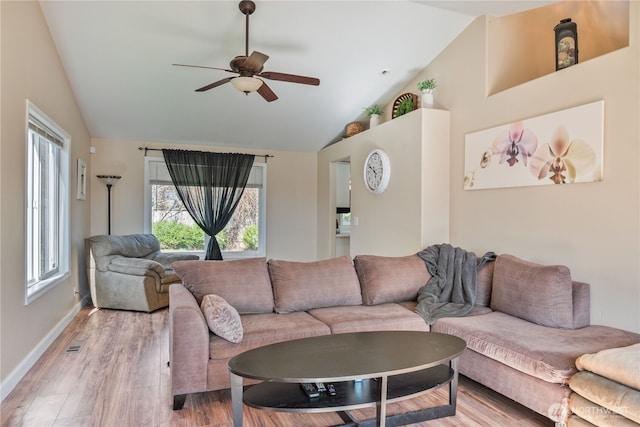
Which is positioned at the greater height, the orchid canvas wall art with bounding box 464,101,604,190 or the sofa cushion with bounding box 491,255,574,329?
the orchid canvas wall art with bounding box 464,101,604,190

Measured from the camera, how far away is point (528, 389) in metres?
2.26

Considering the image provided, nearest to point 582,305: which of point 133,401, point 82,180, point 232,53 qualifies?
point 133,401

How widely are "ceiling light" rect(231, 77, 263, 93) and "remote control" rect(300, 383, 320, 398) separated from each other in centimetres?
228

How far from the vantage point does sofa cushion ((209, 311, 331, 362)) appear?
2.44 meters

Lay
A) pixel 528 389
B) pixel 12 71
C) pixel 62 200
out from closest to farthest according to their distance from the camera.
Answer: pixel 528 389, pixel 12 71, pixel 62 200

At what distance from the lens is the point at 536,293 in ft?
9.24

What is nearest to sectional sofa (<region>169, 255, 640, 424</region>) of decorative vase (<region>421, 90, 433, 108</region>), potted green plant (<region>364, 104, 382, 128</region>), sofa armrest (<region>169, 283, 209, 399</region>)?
sofa armrest (<region>169, 283, 209, 399</region>)

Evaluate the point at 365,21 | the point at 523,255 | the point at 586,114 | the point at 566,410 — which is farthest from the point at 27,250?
the point at 586,114

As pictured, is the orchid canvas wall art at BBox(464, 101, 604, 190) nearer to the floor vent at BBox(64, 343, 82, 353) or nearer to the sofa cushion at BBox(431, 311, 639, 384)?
the sofa cushion at BBox(431, 311, 639, 384)

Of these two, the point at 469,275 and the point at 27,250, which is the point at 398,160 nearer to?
the point at 469,275

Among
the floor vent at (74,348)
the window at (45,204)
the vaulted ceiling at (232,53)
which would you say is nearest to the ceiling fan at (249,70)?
the vaulted ceiling at (232,53)

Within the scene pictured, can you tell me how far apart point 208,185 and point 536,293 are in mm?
4787

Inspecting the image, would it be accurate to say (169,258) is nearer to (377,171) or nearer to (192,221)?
(192,221)

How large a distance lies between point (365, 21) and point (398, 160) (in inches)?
58.5
